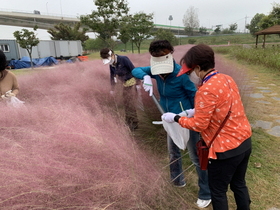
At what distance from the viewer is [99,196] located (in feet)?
4.47

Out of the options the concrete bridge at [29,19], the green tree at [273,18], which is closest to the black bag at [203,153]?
the green tree at [273,18]

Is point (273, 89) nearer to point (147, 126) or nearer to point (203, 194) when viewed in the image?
point (147, 126)

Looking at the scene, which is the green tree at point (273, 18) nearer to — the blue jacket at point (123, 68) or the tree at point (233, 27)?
the blue jacket at point (123, 68)

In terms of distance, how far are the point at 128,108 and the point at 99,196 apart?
1.81m

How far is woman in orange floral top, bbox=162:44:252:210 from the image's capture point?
1358mm

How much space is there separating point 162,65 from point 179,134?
64 cm

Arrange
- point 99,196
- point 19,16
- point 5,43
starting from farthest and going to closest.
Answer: point 19,16
point 5,43
point 99,196

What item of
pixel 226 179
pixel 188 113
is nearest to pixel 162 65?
pixel 188 113

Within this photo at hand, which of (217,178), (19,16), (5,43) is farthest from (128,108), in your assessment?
(19,16)

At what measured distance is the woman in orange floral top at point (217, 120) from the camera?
1.36 m

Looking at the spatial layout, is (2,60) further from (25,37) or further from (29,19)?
(29,19)

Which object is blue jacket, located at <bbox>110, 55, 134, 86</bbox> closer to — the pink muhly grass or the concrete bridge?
the pink muhly grass

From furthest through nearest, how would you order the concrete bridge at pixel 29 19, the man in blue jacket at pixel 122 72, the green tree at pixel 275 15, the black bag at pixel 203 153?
the concrete bridge at pixel 29 19 → the green tree at pixel 275 15 → the man in blue jacket at pixel 122 72 → the black bag at pixel 203 153

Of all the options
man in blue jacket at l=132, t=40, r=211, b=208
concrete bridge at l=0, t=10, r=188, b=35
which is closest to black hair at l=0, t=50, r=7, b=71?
man in blue jacket at l=132, t=40, r=211, b=208
